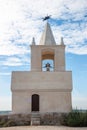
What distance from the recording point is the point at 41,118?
73.8 ft

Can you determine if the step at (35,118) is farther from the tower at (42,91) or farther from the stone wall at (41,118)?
the tower at (42,91)

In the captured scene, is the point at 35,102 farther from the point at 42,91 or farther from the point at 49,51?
the point at 49,51

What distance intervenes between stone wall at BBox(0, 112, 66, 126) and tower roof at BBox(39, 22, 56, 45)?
22.2 ft

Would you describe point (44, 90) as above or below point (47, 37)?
below

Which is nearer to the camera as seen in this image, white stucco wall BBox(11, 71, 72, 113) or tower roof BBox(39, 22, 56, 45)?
white stucco wall BBox(11, 71, 72, 113)

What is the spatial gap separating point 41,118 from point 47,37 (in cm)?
786

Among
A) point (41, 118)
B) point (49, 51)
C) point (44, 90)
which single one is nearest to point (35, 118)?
point (41, 118)

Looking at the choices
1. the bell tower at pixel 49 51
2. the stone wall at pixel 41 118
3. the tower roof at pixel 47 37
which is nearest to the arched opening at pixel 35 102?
the stone wall at pixel 41 118

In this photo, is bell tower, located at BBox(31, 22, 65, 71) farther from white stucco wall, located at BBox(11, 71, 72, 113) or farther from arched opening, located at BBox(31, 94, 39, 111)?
arched opening, located at BBox(31, 94, 39, 111)

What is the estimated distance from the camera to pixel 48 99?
79.0 ft

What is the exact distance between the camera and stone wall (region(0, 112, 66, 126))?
A: 2234 centimetres

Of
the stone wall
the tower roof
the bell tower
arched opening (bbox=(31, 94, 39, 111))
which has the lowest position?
the stone wall

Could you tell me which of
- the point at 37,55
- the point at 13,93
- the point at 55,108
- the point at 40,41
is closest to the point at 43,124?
the point at 55,108

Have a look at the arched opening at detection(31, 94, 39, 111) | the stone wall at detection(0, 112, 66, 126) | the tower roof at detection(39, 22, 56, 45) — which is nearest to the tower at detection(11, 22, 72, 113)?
the arched opening at detection(31, 94, 39, 111)
